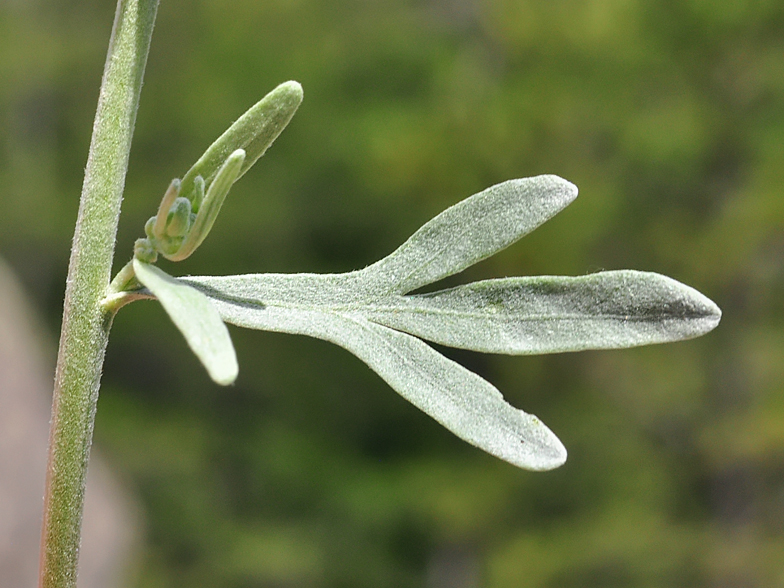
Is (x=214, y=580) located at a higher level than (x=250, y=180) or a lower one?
lower

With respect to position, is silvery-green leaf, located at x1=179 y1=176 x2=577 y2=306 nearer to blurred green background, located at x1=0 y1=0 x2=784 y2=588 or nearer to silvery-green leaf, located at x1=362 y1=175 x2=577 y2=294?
silvery-green leaf, located at x1=362 y1=175 x2=577 y2=294

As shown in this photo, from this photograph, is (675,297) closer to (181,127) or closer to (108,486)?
(108,486)

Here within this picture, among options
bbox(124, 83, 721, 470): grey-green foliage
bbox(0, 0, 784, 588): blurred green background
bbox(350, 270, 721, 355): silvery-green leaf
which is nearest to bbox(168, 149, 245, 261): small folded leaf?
bbox(124, 83, 721, 470): grey-green foliage

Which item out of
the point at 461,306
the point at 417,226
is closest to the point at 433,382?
the point at 461,306

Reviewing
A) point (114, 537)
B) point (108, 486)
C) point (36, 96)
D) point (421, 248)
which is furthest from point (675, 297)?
point (36, 96)

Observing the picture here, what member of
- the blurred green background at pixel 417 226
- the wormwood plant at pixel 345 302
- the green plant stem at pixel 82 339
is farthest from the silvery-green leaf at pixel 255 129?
the blurred green background at pixel 417 226

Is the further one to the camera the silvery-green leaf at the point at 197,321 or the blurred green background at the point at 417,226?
the blurred green background at the point at 417,226

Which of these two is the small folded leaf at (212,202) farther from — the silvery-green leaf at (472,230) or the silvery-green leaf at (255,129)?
the silvery-green leaf at (472,230)
